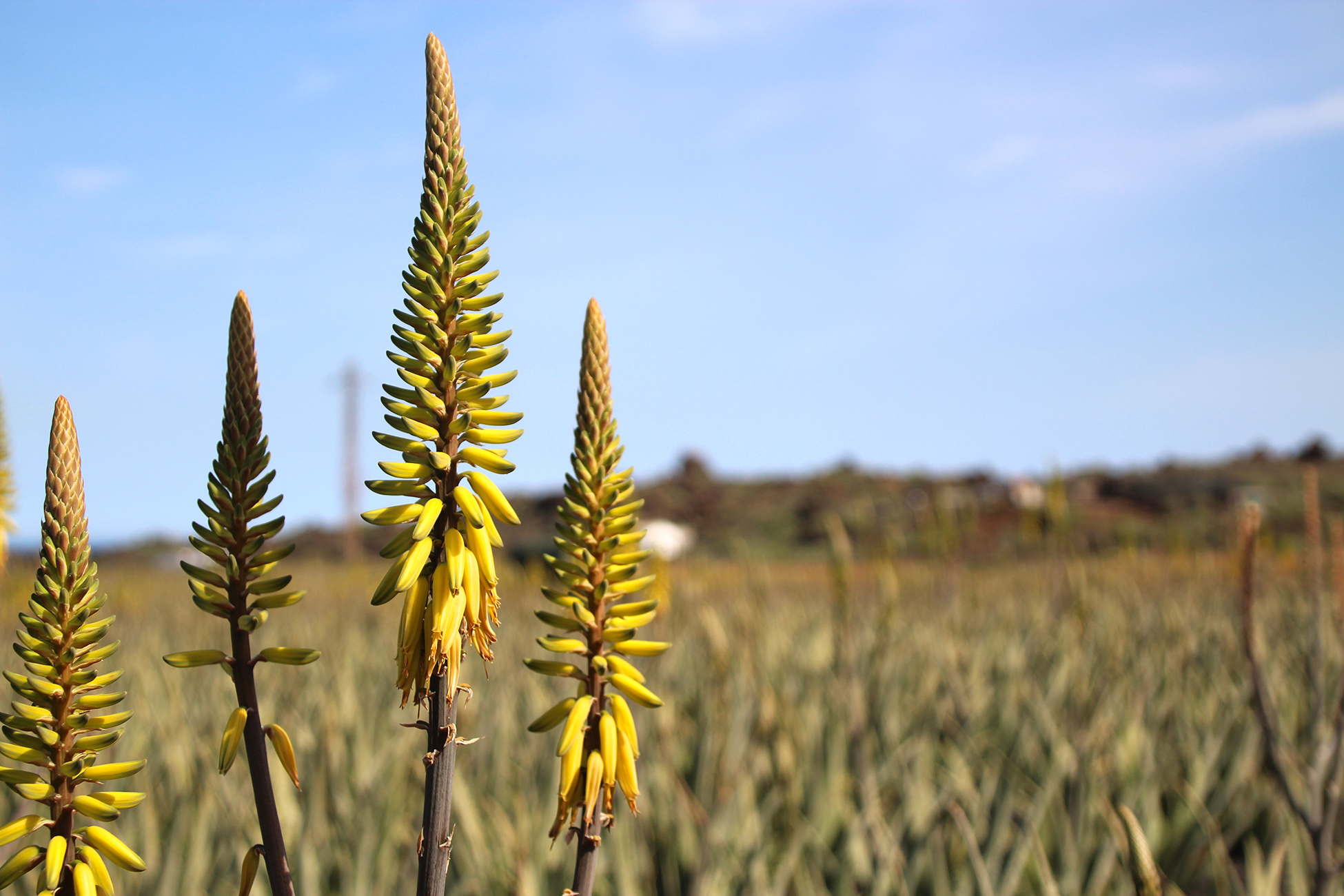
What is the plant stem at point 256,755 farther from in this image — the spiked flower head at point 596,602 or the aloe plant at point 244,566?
the spiked flower head at point 596,602

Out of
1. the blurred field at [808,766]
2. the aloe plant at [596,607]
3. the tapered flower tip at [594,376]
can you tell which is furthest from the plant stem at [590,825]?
the blurred field at [808,766]

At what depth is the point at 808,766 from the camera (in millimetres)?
3865

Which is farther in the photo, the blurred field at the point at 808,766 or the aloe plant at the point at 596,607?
the blurred field at the point at 808,766

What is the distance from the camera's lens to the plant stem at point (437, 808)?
0.54 meters

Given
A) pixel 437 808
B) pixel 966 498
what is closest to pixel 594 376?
pixel 437 808

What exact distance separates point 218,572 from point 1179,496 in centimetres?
3710

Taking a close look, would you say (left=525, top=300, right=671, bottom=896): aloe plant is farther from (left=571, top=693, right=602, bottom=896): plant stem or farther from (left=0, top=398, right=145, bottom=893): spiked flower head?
(left=0, top=398, right=145, bottom=893): spiked flower head

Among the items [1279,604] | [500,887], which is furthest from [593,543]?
[1279,604]

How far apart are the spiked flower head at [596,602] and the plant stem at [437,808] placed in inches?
5.1

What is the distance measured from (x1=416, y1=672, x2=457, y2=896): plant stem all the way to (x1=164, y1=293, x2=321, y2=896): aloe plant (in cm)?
8

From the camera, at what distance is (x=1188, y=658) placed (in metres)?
5.66

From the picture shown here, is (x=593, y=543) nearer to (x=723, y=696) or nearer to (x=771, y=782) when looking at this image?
(x=771, y=782)

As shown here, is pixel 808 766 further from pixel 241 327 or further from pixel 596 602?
pixel 241 327

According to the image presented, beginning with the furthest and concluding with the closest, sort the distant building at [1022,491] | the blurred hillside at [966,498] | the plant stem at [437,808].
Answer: the distant building at [1022,491]
the blurred hillside at [966,498]
the plant stem at [437,808]
